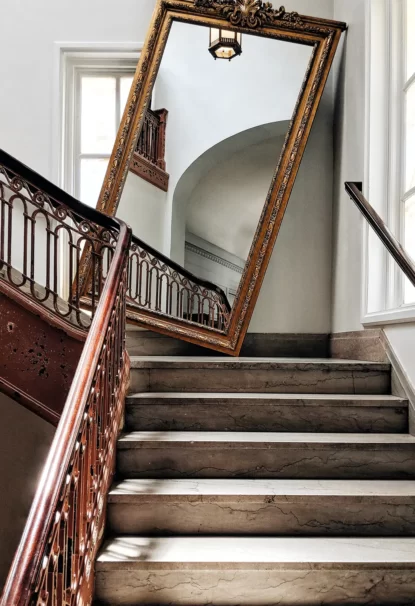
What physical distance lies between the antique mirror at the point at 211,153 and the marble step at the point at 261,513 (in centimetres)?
163

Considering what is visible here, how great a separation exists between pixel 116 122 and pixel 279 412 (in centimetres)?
286

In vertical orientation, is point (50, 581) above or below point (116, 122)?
below

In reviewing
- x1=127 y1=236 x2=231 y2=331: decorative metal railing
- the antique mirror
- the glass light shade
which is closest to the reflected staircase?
x1=127 y1=236 x2=231 y2=331: decorative metal railing

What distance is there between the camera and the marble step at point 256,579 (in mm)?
1835

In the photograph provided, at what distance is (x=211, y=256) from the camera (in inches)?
145

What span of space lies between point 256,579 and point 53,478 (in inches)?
36.8

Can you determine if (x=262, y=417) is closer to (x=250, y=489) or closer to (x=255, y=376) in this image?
(x=255, y=376)

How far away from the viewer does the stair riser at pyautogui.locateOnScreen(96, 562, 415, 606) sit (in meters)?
1.84

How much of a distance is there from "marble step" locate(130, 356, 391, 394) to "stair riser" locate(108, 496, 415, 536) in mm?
838

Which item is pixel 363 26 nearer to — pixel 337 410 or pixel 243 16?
pixel 243 16

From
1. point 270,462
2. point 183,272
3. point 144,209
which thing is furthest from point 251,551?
point 144,209

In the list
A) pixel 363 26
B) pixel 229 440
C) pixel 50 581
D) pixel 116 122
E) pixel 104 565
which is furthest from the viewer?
pixel 116 122

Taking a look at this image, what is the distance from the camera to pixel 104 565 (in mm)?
1836

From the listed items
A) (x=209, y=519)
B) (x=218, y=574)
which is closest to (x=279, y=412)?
(x=209, y=519)
